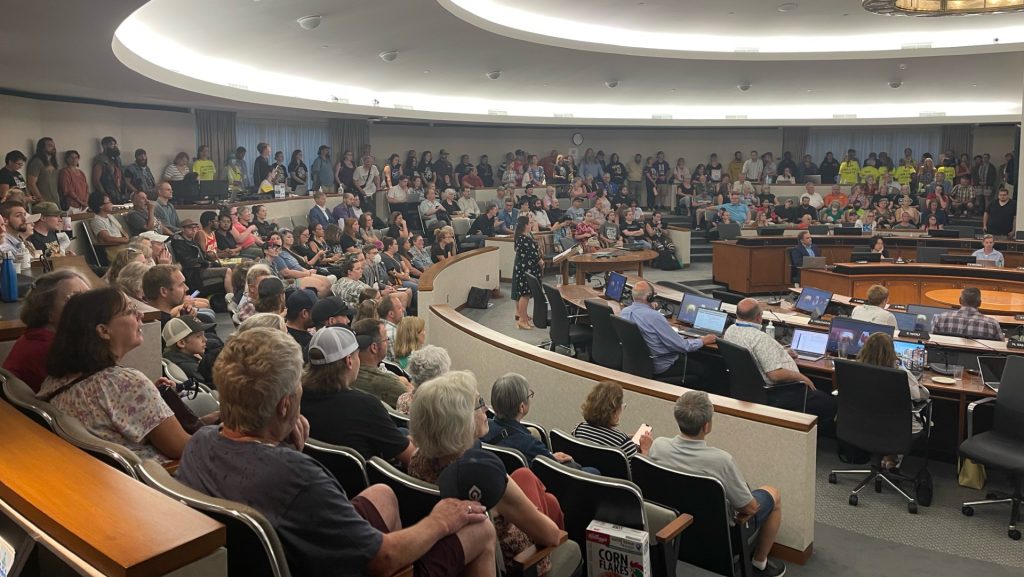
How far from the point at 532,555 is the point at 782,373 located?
374cm

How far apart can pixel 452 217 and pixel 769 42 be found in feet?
20.6

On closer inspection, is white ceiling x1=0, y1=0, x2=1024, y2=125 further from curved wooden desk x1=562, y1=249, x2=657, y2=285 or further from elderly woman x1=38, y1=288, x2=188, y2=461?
elderly woman x1=38, y1=288, x2=188, y2=461

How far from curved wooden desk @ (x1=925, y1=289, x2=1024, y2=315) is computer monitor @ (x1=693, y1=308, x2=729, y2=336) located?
3776mm

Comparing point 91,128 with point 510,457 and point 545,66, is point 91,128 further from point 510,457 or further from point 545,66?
point 510,457

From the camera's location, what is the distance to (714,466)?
3.91 meters

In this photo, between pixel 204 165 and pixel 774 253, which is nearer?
pixel 774 253

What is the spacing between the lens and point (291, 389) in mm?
2207

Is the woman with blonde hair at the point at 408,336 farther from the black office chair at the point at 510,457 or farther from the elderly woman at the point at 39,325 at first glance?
the elderly woman at the point at 39,325

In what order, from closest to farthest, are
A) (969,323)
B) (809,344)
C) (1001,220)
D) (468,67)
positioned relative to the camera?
(809,344) → (969,323) → (468,67) → (1001,220)

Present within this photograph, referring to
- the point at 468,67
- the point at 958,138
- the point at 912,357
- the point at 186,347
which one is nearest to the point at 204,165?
the point at 468,67

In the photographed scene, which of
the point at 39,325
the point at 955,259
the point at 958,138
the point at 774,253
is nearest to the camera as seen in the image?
the point at 39,325

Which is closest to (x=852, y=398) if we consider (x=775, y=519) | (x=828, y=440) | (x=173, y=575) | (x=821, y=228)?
(x=828, y=440)

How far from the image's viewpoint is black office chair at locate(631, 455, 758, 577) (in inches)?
148

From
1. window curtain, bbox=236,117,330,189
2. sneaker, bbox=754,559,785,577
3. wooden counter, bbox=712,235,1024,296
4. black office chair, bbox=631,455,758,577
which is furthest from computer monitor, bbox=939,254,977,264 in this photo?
window curtain, bbox=236,117,330,189
